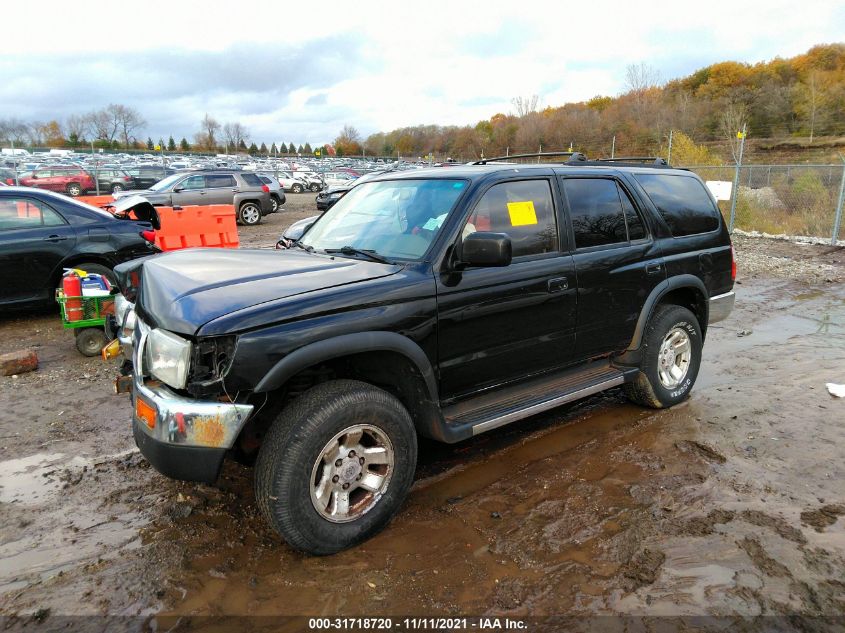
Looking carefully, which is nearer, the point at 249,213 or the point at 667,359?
the point at 667,359

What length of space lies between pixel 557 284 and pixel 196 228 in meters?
7.80

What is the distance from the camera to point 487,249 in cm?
319

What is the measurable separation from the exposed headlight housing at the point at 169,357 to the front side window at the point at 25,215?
5302 millimetres

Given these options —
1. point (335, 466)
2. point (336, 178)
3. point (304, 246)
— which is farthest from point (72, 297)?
point (336, 178)

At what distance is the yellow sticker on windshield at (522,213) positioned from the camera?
3834mm

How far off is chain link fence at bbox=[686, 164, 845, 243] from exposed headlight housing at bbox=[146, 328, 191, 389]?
15126 millimetres

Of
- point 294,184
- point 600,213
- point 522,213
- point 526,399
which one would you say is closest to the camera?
point 526,399

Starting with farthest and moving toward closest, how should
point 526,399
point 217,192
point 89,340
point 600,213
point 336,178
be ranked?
point 336,178 → point 217,192 → point 89,340 → point 600,213 → point 526,399

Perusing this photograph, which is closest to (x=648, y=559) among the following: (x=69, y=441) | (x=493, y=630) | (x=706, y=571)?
(x=706, y=571)

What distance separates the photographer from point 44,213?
23.3ft

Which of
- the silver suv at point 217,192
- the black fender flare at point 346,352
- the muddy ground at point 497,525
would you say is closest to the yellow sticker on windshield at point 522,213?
the black fender flare at point 346,352

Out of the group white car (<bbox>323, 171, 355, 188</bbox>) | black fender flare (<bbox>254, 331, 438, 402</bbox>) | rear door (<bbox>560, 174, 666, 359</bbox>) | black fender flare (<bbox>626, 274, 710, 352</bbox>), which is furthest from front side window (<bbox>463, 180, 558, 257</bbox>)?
white car (<bbox>323, 171, 355, 188</bbox>)

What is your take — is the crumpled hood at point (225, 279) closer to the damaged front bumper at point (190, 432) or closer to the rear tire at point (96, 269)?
the damaged front bumper at point (190, 432)

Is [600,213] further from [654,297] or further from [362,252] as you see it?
[362,252]
